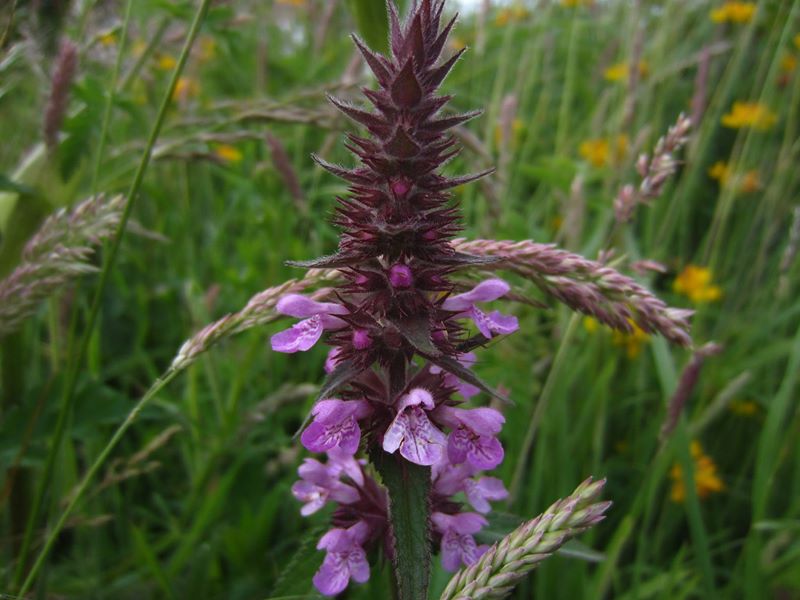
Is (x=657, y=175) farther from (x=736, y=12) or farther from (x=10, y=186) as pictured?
(x=736, y=12)

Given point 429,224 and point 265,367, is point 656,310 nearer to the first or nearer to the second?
point 429,224

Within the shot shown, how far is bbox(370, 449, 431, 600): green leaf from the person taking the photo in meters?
0.76

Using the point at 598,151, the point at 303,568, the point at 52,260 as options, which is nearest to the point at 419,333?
the point at 303,568

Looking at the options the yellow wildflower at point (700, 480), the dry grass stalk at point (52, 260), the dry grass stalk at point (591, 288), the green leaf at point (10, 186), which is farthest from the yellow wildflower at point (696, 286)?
the green leaf at point (10, 186)

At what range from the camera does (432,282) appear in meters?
0.90

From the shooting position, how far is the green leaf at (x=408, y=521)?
76 cm

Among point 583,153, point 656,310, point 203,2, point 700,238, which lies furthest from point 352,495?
point 700,238

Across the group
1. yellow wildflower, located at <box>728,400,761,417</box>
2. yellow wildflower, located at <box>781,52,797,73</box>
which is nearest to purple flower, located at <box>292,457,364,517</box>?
yellow wildflower, located at <box>728,400,761,417</box>

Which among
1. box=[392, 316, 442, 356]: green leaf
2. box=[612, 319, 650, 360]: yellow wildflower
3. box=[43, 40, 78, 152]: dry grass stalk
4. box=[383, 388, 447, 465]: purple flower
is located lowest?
box=[612, 319, 650, 360]: yellow wildflower

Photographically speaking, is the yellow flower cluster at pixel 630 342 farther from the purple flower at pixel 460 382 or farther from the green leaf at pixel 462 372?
the green leaf at pixel 462 372

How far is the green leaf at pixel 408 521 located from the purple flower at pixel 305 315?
18 cm

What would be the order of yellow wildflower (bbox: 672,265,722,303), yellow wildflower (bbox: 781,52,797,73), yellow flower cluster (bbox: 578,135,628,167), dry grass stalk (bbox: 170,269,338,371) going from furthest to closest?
1. yellow wildflower (bbox: 781,52,797,73)
2. yellow flower cluster (bbox: 578,135,628,167)
3. yellow wildflower (bbox: 672,265,722,303)
4. dry grass stalk (bbox: 170,269,338,371)

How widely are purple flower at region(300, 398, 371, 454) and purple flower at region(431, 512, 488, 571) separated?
0.69 feet

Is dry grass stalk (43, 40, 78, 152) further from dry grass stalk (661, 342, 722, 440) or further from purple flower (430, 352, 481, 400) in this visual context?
dry grass stalk (661, 342, 722, 440)
